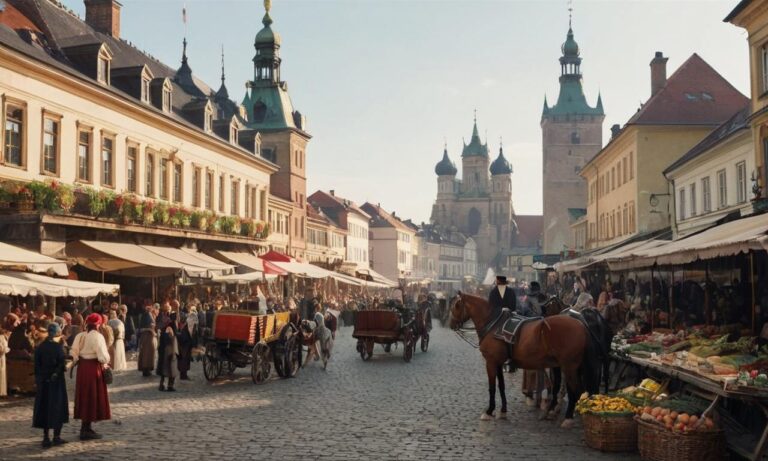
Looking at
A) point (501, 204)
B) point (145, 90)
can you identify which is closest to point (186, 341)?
point (145, 90)

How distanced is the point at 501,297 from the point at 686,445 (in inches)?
186

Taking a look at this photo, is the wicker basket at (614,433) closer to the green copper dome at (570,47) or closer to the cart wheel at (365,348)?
the cart wheel at (365,348)

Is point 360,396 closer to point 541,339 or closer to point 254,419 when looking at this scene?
point 254,419

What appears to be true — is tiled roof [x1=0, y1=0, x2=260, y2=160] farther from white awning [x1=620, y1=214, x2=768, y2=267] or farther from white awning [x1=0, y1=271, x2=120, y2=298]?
white awning [x1=620, y1=214, x2=768, y2=267]

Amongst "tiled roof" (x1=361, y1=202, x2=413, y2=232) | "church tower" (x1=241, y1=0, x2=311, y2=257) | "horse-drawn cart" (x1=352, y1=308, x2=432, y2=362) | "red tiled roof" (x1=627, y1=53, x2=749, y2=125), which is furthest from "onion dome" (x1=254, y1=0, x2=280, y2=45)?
"tiled roof" (x1=361, y1=202, x2=413, y2=232)

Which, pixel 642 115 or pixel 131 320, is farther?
pixel 642 115

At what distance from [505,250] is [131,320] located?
454ft

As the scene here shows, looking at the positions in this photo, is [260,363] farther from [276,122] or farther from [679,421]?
[276,122]

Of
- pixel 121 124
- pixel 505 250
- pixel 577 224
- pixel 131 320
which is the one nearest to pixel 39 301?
pixel 131 320

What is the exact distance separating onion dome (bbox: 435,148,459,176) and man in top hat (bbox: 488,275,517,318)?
15375 cm

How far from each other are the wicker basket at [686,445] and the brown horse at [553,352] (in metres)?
2.56

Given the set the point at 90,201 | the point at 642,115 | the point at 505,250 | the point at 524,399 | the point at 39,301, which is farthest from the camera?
the point at 505,250

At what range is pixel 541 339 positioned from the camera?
11984 millimetres

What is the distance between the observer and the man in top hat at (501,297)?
1317 cm
